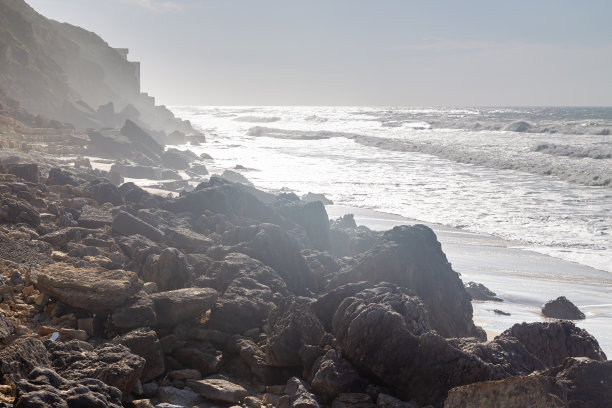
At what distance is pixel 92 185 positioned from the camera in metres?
8.59

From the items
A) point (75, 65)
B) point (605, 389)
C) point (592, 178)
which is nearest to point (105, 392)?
point (605, 389)

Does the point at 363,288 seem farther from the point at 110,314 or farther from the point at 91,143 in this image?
the point at 91,143

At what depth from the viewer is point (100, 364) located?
3510 millimetres

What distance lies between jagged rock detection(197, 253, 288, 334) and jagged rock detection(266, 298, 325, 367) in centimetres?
38

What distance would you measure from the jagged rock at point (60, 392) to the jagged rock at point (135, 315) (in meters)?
1.30

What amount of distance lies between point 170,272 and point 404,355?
8.04 ft

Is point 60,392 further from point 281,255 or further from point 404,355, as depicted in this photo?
point 281,255

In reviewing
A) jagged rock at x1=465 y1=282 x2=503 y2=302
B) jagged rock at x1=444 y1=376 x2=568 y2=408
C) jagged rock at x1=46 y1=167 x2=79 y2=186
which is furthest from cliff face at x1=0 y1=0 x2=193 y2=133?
jagged rock at x1=444 y1=376 x2=568 y2=408

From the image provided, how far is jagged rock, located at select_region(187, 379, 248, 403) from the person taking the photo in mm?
3955

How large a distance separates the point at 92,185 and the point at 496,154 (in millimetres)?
27702

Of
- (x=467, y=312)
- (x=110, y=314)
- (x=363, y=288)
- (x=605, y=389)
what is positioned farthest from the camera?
(x=467, y=312)

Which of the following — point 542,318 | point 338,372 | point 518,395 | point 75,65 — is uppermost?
point 75,65

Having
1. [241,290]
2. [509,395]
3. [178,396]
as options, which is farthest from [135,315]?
[509,395]

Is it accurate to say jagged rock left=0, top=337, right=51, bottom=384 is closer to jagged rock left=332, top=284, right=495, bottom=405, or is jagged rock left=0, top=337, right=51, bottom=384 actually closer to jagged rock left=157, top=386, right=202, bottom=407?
jagged rock left=157, top=386, right=202, bottom=407
